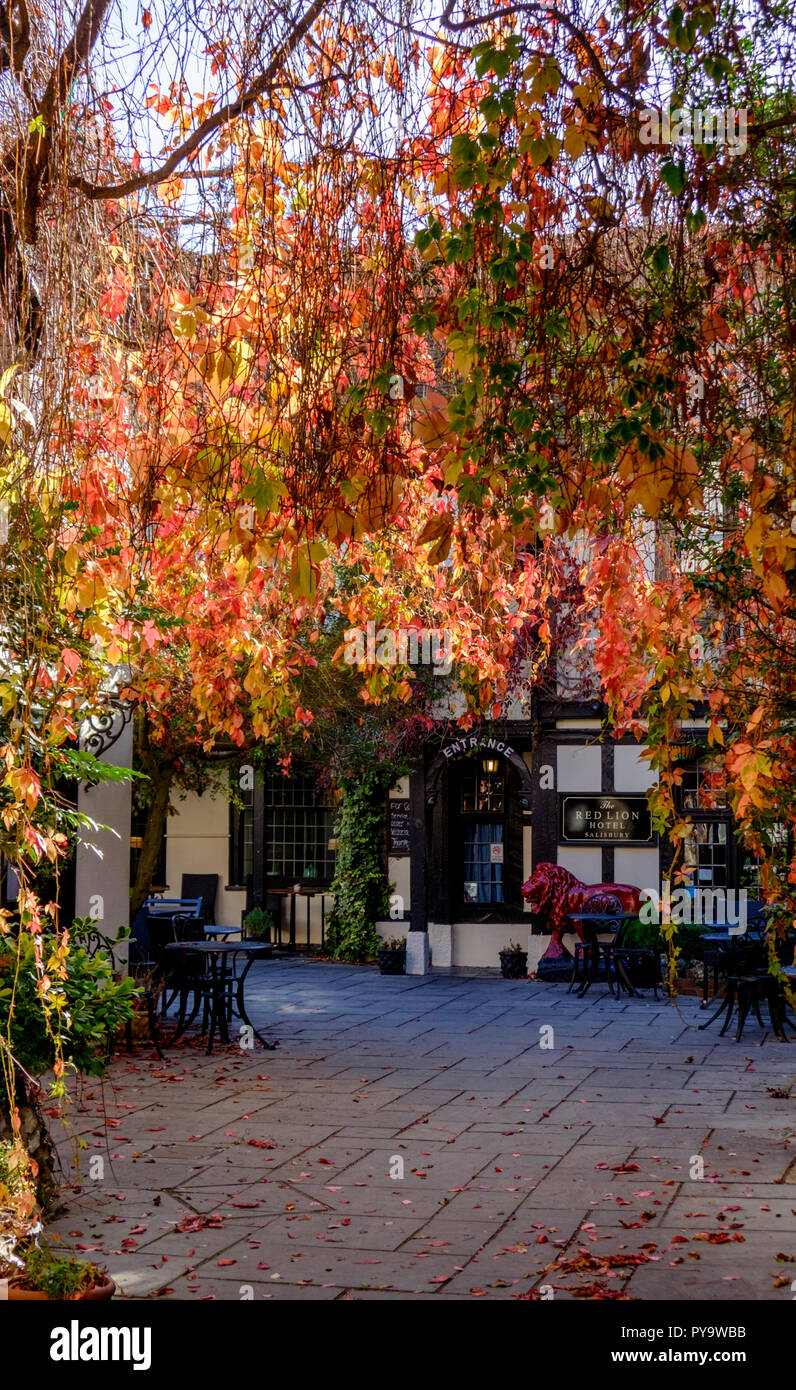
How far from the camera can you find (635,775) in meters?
15.1

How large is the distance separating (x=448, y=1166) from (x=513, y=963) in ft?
28.4

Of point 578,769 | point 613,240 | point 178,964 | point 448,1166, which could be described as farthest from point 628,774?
point 613,240

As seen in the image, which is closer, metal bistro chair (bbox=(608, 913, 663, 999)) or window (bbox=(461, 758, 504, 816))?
metal bistro chair (bbox=(608, 913, 663, 999))

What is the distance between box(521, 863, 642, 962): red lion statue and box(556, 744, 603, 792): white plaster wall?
1.03 m

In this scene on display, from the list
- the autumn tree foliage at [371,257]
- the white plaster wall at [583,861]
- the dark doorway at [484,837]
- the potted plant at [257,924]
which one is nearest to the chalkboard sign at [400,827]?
the dark doorway at [484,837]

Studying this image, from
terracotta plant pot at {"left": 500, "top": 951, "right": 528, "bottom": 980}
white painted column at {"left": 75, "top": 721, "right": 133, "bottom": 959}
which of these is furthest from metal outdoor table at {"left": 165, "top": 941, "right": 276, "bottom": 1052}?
terracotta plant pot at {"left": 500, "top": 951, "right": 528, "bottom": 980}

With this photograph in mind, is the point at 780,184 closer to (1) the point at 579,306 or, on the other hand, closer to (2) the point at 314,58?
(1) the point at 579,306

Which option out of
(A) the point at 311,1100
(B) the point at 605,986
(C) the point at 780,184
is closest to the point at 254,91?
(C) the point at 780,184

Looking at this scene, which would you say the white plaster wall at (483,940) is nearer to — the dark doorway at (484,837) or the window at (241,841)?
the dark doorway at (484,837)

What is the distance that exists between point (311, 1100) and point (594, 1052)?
2.66 meters

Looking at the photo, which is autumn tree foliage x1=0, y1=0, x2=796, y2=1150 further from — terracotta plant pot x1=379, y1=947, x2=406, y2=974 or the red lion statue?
terracotta plant pot x1=379, y1=947, x2=406, y2=974

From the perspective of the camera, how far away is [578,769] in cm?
1524

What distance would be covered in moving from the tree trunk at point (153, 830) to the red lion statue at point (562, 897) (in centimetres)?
513

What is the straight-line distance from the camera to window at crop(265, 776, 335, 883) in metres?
18.0
